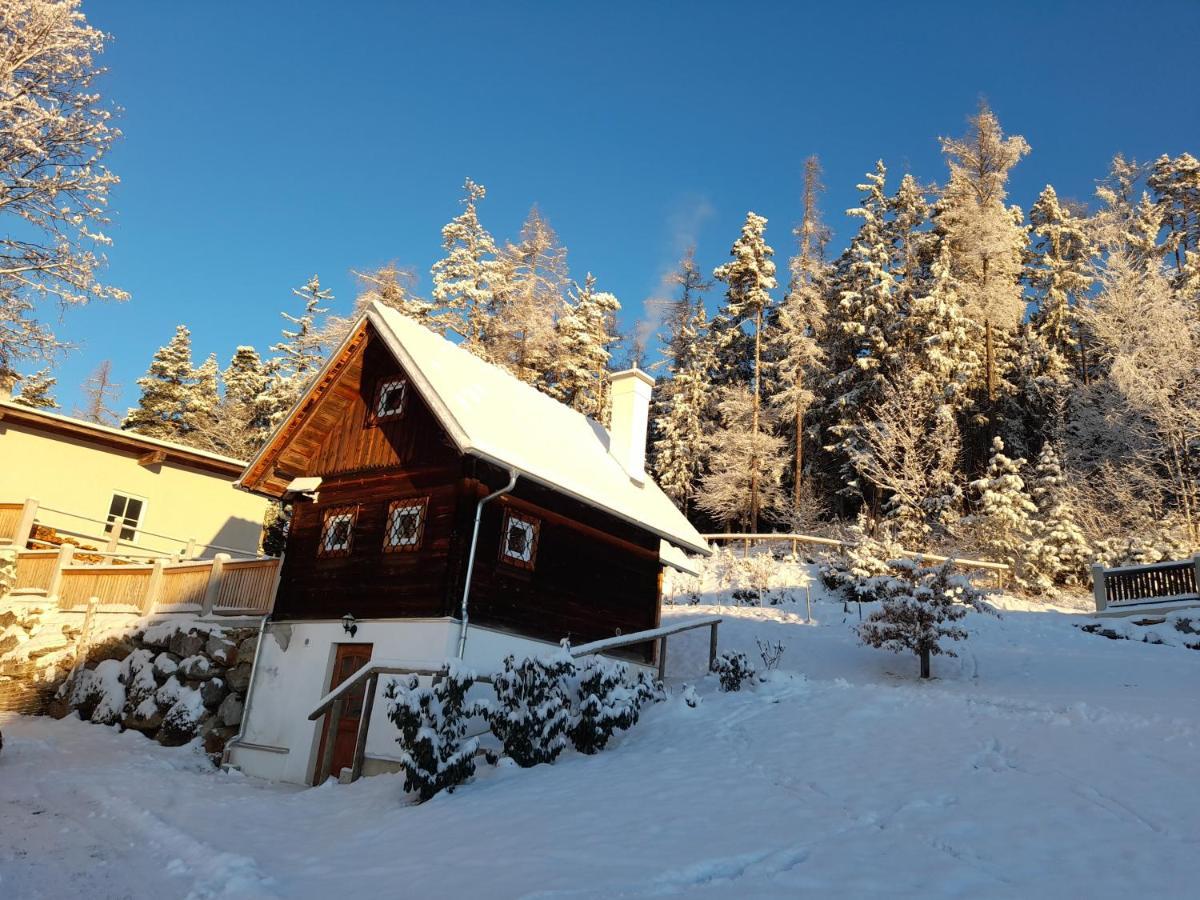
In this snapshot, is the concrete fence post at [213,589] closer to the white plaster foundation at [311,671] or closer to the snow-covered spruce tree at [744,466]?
the white plaster foundation at [311,671]

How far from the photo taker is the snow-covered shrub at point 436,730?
10539 mm

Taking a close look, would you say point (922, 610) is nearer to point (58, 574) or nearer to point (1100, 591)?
point (1100, 591)

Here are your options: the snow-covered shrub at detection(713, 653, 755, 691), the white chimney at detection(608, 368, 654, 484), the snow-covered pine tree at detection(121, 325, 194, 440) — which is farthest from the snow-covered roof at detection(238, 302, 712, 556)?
the snow-covered pine tree at detection(121, 325, 194, 440)

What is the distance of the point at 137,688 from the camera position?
18734 millimetres

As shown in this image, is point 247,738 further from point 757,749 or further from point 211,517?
point 211,517

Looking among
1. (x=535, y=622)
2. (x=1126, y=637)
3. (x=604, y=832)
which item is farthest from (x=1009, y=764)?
Result: (x=1126, y=637)

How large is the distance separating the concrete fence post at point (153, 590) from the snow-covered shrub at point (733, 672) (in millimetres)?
14181

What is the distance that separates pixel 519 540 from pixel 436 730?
5964mm

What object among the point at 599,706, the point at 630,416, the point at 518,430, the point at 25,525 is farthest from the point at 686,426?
the point at 599,706

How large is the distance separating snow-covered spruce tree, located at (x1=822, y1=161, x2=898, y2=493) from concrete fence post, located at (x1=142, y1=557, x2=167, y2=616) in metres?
28.7

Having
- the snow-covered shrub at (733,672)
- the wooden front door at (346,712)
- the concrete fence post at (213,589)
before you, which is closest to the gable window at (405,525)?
the wooden front door at (346,712)

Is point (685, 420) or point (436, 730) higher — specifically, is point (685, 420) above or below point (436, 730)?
above

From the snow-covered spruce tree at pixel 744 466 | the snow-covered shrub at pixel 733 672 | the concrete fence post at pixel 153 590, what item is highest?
the snow-covered spruce tree at pixel 744 466

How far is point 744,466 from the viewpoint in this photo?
136ft
